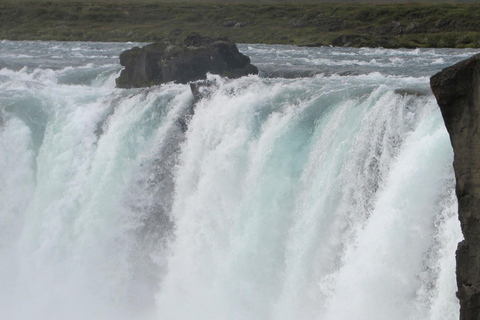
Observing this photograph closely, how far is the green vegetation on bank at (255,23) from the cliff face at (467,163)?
121 feet

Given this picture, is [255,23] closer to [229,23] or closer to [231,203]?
[229,23]

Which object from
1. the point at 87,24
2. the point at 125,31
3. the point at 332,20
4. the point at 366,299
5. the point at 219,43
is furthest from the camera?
the point at 87,24

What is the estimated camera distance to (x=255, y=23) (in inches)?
2867

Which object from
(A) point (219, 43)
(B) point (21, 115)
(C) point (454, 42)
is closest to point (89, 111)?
(B) point (21, 115)

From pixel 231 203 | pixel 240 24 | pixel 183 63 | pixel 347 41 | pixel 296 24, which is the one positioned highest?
pixel 240 24

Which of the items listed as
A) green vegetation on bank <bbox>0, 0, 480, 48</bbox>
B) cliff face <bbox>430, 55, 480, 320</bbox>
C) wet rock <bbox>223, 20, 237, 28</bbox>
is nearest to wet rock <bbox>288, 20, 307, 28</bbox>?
green vegetation on bank <bbox>0, 0, 480, 48</bbox>

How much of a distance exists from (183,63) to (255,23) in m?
50.2

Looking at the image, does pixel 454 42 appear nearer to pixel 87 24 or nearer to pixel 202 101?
pixel 202 101

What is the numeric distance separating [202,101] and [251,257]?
17.1 ft

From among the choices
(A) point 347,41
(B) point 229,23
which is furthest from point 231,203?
(B) point 229,23

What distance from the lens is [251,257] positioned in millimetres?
15375

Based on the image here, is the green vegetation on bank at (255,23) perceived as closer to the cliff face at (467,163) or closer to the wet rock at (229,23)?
the wet rock at (229,23)

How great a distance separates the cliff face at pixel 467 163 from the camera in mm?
9438

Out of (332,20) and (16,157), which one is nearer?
(16,157)
